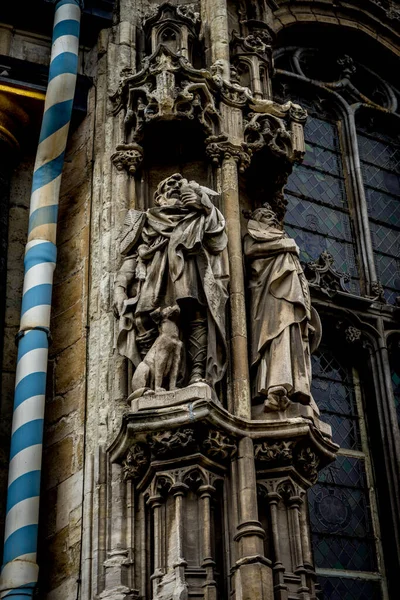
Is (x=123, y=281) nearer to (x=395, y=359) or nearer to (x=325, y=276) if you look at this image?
(x=325, y=276)

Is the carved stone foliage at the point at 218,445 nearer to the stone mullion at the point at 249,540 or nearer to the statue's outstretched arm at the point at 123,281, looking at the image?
the stone mullion at the point at 249,540

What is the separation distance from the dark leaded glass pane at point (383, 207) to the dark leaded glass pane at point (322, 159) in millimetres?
433

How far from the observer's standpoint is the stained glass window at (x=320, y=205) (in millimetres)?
13938

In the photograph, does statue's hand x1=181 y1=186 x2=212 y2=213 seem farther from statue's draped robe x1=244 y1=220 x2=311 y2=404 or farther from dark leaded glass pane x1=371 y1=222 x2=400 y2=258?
dark leaded glass pane x1=371 y1=222 x2=400 y2=258

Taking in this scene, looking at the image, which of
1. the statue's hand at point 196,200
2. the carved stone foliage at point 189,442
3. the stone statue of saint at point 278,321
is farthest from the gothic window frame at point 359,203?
the statue's hand at point 196,200

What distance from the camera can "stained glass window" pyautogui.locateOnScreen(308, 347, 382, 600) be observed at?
11.6 m

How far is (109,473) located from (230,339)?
1.40 meters

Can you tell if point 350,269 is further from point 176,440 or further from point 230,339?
point 176,440

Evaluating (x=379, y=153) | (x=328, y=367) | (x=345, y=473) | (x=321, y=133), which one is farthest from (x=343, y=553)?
(x=379, y=153)

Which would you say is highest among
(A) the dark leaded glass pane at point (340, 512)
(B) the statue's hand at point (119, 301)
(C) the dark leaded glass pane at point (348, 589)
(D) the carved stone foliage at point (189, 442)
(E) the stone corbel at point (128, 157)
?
(E) the stone corbel at point (128, 157)

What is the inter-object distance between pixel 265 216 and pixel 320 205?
303 centimetres

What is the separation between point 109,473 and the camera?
32.6 feet

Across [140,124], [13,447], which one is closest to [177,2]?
[140,124]

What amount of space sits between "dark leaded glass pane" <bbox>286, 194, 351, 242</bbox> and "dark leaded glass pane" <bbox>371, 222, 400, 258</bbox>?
1.10ft
